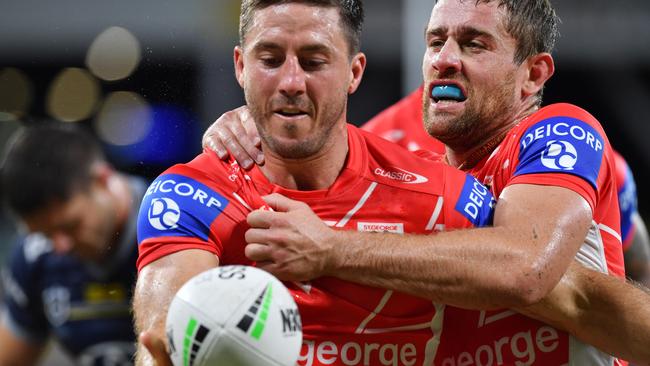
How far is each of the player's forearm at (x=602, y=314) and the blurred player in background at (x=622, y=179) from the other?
2755 mm

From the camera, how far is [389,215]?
3678 millimetres

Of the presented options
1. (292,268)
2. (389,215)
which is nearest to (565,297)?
(389,215)

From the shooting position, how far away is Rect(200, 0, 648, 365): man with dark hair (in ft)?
11.2

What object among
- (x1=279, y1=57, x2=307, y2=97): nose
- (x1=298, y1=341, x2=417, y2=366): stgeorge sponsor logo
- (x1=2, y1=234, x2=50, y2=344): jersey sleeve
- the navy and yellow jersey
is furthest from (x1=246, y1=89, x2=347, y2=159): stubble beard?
(x1=2, y1=234, x2=50, y2=344): jersey sleeve

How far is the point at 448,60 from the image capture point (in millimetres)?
4238

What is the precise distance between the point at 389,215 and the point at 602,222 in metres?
0.94

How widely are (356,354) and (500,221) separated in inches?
26.3

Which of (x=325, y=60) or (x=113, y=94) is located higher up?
(x=325, y=60)

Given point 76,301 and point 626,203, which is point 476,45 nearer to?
point 626,203

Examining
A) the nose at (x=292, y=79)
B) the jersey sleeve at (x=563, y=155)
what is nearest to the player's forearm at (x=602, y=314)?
the jersey sleeve at (x=563, y=155)

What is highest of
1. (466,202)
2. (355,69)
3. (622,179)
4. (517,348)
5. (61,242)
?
(355,69)

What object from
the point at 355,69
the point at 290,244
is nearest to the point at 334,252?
the point at 290,244

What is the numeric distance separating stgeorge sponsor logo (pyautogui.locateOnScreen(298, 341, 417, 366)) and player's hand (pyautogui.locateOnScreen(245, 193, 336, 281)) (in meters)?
0.29

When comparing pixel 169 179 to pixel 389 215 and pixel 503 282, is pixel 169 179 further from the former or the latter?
pixel 503 282
